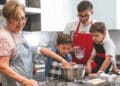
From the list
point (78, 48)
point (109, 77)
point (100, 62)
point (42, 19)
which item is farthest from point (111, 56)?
point (42, 19)

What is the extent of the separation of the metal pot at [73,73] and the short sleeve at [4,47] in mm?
367

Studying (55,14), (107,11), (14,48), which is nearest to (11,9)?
(14,48)

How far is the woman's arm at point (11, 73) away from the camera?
1081 mm

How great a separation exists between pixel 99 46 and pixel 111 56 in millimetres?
108

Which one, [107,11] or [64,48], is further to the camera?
[107,11]

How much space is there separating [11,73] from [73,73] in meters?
0.42

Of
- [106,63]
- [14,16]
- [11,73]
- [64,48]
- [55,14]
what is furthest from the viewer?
[55,14]

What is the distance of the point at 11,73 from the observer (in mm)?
1098

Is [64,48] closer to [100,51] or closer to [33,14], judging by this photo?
[100,51]

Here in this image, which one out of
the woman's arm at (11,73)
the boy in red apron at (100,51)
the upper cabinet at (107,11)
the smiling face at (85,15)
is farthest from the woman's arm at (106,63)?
the upper cabinet at (107,11)

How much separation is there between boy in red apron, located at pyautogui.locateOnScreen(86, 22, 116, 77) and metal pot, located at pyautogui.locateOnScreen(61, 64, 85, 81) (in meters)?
0.24

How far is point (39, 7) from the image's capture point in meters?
2.19

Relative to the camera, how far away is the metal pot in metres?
1.39

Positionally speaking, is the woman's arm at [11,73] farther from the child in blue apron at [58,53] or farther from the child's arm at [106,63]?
the child's arm at [106,63]
